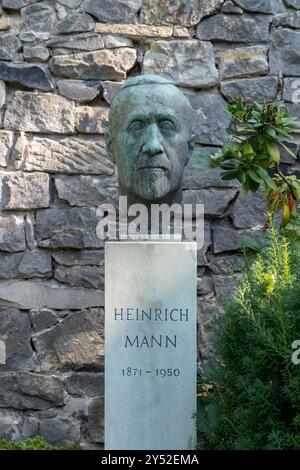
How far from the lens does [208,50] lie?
13.2 ft

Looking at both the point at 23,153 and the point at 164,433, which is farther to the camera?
the point at 23,153

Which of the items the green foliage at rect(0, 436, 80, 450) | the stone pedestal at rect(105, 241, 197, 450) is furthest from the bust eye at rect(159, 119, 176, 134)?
the green foliage at rect(0, 436, 80, 450)

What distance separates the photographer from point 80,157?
3.95 m

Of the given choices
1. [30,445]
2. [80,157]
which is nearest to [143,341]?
[30,445]

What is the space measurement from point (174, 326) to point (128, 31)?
1972mm

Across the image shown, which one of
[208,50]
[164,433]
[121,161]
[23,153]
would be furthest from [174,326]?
[208,50]

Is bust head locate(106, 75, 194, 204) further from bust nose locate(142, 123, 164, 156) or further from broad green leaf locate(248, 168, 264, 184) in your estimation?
broad green leaf locate(248, 168, 264, 184)

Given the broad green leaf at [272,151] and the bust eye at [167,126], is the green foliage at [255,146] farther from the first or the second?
the bust eye at [167,126]

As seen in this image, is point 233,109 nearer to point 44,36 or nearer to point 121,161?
point 121,161

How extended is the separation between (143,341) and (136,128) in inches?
33.3

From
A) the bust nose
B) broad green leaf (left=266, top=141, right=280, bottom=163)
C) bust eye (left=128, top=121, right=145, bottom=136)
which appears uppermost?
broad green leaf (left=266, top=141, right=280, bottom=163)

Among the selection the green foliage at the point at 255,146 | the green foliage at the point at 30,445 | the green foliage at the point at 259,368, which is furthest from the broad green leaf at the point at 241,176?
the green foliage at the point at 30,445

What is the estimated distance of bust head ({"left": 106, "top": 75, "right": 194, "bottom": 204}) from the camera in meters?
2.73

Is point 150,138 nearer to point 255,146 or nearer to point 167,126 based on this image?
point 167,126
